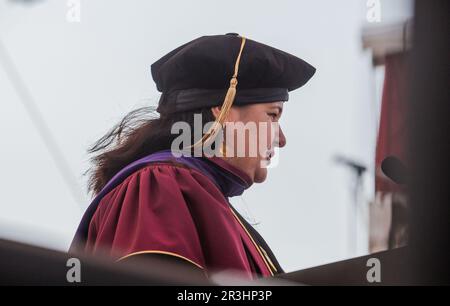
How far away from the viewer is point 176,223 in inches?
72.7

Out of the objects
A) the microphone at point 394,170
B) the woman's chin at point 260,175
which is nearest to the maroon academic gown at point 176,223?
the woman's chin at point 260,175

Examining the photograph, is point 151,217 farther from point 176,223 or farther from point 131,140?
point 131,140

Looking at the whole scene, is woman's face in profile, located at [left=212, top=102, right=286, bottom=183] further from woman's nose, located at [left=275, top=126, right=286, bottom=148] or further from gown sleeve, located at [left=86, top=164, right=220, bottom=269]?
gown sleeve, located at [left=86, top=164, right=220, bottom=269]

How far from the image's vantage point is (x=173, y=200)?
187cm

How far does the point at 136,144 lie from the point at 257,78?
1.07 feet

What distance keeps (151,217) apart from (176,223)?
0.05m

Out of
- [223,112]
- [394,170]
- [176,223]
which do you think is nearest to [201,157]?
[223,112]

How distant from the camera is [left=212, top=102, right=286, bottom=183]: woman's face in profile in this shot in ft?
6.67

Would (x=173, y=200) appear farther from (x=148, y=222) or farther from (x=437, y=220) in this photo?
(x=437, y=220)

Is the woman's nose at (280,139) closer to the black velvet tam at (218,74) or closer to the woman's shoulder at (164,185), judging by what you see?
the black velvet tam at (218,74)

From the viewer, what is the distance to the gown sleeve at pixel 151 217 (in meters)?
1.79

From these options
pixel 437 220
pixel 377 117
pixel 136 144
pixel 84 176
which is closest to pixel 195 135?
pixel 136 144

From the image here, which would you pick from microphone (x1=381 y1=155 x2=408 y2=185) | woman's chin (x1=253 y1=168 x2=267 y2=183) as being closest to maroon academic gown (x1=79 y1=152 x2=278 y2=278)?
woman's chin (x1=253 y1=168 x2=267 y2=183)

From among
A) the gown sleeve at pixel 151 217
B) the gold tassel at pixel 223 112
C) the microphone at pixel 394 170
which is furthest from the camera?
the gold tassel at pixel 223 112
